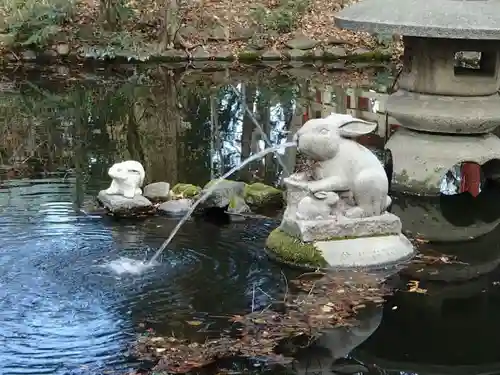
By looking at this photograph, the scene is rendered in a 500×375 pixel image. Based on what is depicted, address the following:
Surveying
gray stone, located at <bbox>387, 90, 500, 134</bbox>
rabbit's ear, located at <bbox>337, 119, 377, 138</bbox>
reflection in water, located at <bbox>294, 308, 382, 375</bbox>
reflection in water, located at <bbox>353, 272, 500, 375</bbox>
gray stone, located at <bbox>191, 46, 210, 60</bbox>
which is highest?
rabbit's ear, located at <bbox>337, 119, 377, 138</bbox>

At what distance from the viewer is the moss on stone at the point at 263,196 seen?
25.7 ft

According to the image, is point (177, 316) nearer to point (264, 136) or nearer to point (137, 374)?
point (137, 374)

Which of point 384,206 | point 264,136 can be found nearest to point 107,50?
point 264,136

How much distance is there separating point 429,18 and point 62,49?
41.2 ft

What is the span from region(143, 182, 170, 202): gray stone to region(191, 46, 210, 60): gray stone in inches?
458

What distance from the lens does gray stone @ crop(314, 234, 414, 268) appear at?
20.1 ft

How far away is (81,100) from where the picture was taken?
1411 cm

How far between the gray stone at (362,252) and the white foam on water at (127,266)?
1275 mm

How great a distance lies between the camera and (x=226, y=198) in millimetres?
7578

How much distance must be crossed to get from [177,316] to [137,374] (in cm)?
86

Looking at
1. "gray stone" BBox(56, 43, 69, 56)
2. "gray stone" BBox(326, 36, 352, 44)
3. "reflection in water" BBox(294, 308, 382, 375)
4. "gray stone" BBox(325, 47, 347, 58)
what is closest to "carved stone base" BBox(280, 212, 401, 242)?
"reflection in water" BBox(294, 308, 382, 375)

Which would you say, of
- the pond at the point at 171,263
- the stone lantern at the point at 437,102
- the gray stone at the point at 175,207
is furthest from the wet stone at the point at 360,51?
the gray stone at the point at 175,207

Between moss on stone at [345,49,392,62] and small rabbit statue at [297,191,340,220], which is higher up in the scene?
small rabbit statue at [297,191,340,220]

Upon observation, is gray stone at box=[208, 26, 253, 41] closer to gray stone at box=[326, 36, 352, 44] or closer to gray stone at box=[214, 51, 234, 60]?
gray stone at box=[214, 51, 234, 60]
